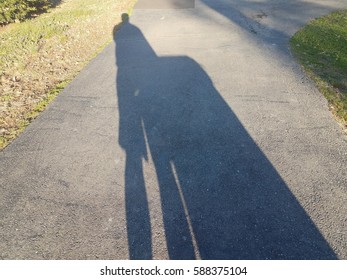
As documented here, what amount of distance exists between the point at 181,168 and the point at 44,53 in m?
6.47

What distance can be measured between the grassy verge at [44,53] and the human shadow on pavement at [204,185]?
78.0 inches

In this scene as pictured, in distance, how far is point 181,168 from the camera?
3904 mm

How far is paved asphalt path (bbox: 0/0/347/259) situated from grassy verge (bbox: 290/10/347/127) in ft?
0.93

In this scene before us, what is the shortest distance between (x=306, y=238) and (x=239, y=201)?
33.7 inches

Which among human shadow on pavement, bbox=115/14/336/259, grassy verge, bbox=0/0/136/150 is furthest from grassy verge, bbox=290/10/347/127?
grassy verge, bbox=0/0/136/150

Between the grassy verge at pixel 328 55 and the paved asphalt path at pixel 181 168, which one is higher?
the grassy verge at pixel 328 55

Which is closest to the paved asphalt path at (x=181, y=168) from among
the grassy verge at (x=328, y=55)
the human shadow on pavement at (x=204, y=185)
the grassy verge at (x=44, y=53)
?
the human shadow on pavement at (x=204, y=185)

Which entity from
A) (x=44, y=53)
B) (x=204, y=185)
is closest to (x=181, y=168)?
(x=204, y=185)

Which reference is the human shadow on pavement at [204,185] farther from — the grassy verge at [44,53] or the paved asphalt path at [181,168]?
the grassy verge at [44,53]

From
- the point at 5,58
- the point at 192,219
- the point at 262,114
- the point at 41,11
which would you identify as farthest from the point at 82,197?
the point at 41,11

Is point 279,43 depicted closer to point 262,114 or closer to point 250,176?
point 262,114

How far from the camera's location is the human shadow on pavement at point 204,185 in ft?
9.71

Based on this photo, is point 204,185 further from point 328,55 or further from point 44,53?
point 44,53

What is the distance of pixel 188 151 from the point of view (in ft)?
13.7
